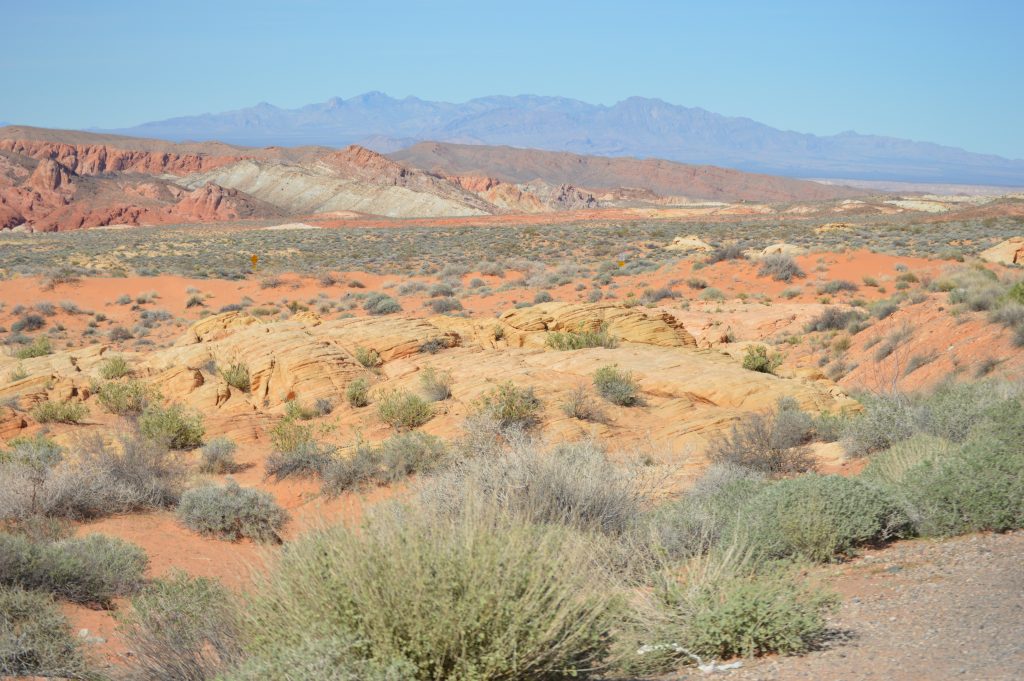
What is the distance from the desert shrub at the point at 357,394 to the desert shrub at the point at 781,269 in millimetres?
19682

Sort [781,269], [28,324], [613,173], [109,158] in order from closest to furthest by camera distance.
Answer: [28,324] → [781,269] → [109,158] → [613,173]

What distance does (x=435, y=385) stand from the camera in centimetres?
1277

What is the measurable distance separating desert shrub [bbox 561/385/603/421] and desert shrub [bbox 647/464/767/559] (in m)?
3.96

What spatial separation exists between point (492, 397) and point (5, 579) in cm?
640

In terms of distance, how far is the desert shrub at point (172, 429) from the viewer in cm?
1147

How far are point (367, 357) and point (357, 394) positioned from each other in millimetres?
1817

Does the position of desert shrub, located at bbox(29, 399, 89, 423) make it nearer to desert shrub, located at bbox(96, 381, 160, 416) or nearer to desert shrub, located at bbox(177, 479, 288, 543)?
desert shrub, located at bbox(96, 381, 160, 416)

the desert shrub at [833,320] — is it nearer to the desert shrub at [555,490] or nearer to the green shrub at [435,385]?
the green shrub at [435,385]

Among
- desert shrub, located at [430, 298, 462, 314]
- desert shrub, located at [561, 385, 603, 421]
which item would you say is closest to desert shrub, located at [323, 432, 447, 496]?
desert shrub, located at [561, 385, 603, 421]

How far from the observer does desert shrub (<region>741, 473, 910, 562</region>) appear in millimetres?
5949

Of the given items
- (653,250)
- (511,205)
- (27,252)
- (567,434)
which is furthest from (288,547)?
(511,205)

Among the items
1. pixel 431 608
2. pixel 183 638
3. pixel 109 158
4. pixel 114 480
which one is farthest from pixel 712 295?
pixel 109 158

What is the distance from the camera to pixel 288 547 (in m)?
4.20

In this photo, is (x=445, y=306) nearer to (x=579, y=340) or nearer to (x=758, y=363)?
(x=579, y=340)
